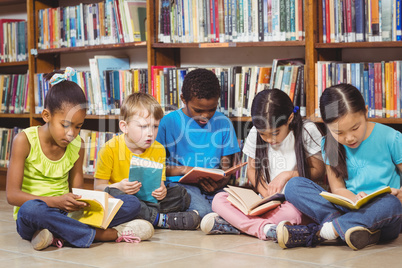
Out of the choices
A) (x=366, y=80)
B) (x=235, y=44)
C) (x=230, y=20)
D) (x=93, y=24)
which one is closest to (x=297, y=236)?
(x=366, y=80)

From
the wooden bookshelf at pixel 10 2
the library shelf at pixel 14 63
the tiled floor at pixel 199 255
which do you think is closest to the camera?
the tiled floor at pixel 199 255

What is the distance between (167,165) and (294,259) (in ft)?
3.22

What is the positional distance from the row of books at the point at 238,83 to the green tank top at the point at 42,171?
0.94 metres

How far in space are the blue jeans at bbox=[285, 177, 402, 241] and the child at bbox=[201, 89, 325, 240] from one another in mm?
87

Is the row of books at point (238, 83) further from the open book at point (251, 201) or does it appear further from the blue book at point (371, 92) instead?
the open book at point (251, 201)

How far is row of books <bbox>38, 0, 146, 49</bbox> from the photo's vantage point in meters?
3.22

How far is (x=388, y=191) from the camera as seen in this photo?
1.89 m

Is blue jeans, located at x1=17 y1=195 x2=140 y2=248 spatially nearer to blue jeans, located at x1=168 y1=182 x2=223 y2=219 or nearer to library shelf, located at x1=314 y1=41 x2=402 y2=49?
blue jeans, located at x1=168 y1=182 x2=223 y2=219

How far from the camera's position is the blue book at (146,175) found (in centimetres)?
220

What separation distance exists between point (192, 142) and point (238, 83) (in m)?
0.44

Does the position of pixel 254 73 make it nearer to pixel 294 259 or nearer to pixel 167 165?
pixel 167 165

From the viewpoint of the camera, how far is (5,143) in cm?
396

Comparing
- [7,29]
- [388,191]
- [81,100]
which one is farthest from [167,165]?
[7,29]

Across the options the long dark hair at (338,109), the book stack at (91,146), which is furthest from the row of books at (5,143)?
the long dark hair at (338,109)
